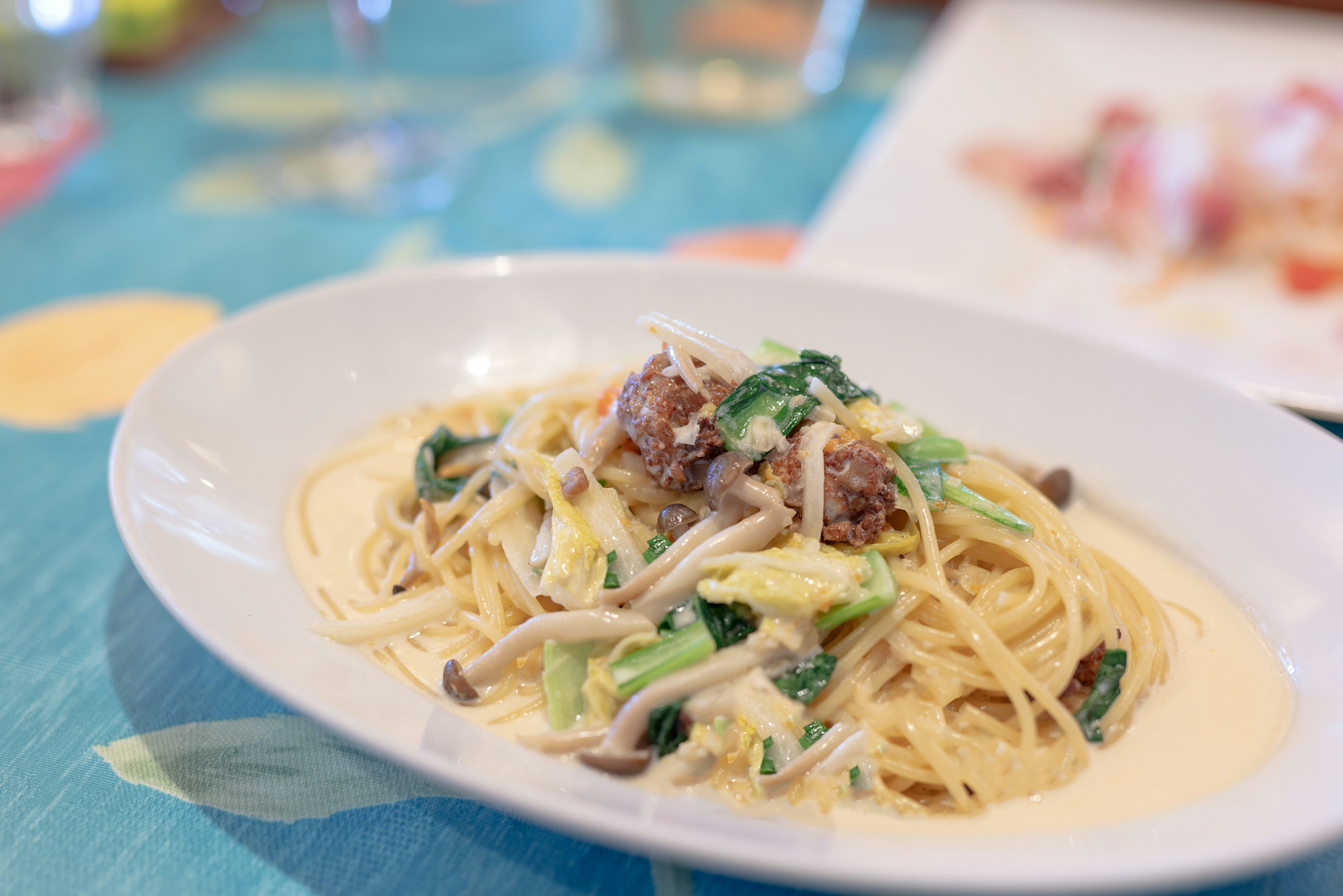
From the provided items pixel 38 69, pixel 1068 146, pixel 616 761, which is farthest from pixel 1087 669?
pixel 38 69

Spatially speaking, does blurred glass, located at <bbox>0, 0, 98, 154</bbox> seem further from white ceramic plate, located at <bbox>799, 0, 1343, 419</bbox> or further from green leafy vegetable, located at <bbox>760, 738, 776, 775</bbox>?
green leafy vegetable, located at <bbox>760, 738, 776, 775</bbox>

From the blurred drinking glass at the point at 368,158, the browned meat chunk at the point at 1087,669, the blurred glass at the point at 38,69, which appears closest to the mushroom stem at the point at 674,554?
the browned meat chunk at the point at 1087,669

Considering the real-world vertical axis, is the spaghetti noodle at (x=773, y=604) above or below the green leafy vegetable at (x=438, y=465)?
above

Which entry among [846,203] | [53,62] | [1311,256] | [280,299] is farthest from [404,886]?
[53,62]

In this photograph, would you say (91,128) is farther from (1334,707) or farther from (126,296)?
(1334,707)

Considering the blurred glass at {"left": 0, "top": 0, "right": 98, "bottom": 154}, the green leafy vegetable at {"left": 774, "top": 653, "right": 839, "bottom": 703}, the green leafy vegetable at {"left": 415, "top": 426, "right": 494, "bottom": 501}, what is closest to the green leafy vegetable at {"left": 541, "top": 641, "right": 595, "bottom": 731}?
the green leafy vegetable at {"left": 774, "top": 653, "right": 839, "bottom": 703}

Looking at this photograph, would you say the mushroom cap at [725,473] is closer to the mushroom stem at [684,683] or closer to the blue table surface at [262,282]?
the mushroom stem at [684,683]
